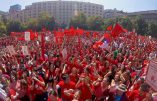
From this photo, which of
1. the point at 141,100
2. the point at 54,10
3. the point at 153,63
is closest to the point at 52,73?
the point at 141,100

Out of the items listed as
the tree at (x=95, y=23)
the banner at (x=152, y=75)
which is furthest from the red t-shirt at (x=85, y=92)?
the tree at (x=95, y=23)

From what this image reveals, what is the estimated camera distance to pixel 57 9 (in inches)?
7023

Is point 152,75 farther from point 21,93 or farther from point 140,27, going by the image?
point 140,27

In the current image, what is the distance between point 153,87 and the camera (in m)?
6.07

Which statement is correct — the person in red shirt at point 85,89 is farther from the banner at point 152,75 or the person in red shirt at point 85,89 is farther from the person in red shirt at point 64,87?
the banner at point 152,75

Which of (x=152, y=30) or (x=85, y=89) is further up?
(x=85, y=89)

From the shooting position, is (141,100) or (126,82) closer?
(141,100)

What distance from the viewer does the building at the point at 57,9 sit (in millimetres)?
176613

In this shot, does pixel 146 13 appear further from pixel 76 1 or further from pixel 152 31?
pixel 152 31

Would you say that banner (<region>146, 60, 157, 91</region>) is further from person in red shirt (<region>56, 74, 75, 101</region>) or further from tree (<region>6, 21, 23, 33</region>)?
tree (<region>6, 21, 23, 33</region>)

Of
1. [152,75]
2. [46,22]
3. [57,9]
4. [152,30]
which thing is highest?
[152,75]

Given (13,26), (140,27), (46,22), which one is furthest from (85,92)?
(46,22)

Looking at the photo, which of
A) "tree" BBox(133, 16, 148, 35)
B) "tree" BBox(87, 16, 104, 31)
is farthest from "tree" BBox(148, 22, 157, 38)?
"tree" BBox(87, 16, 104, 31)

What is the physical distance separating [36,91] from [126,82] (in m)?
2.48
